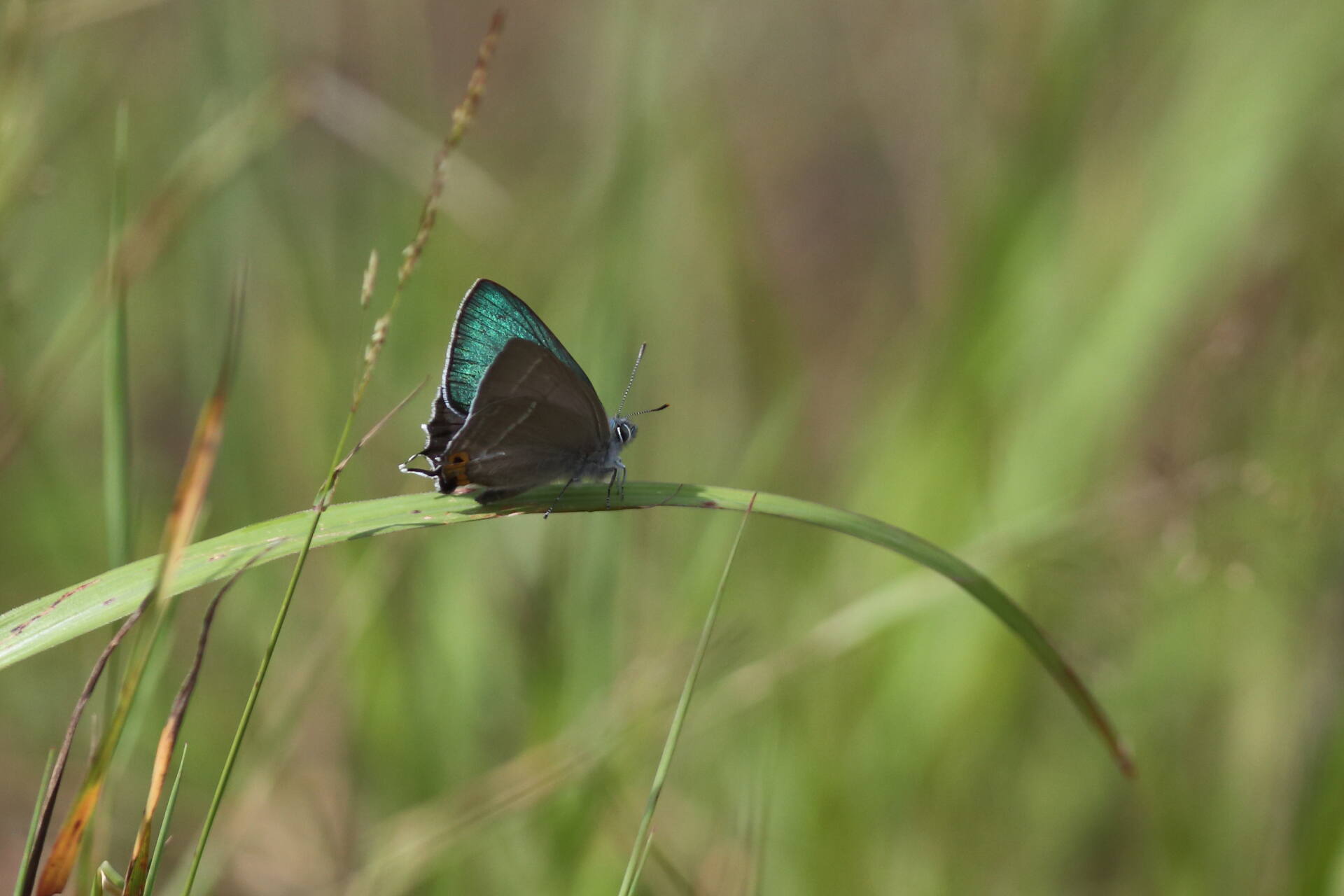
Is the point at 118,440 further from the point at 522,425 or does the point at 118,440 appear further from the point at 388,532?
the point at 522,425

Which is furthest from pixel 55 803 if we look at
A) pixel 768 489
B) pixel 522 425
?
pixel 768 489

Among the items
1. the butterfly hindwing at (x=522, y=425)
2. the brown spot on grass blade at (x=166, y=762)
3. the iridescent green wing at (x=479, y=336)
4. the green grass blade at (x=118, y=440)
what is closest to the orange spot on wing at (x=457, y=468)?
the butterfly hindwing at (x=522, y=425)

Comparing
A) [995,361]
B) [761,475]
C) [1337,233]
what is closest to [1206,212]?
[1337,233]

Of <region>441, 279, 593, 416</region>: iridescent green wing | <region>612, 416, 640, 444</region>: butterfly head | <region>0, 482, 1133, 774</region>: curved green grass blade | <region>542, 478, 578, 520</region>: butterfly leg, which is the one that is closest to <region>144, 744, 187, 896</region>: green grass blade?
<region>0, 482, 1133, 774</region>: curved green grass blade

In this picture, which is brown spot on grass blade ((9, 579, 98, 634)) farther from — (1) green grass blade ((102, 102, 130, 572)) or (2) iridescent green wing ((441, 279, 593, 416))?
(2) iridescent green wing ((441, 279, 593, 416))

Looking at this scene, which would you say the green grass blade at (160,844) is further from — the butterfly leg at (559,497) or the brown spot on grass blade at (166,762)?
the butterfly leg at (559,497)

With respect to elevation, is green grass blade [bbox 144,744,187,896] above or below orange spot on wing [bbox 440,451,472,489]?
below
